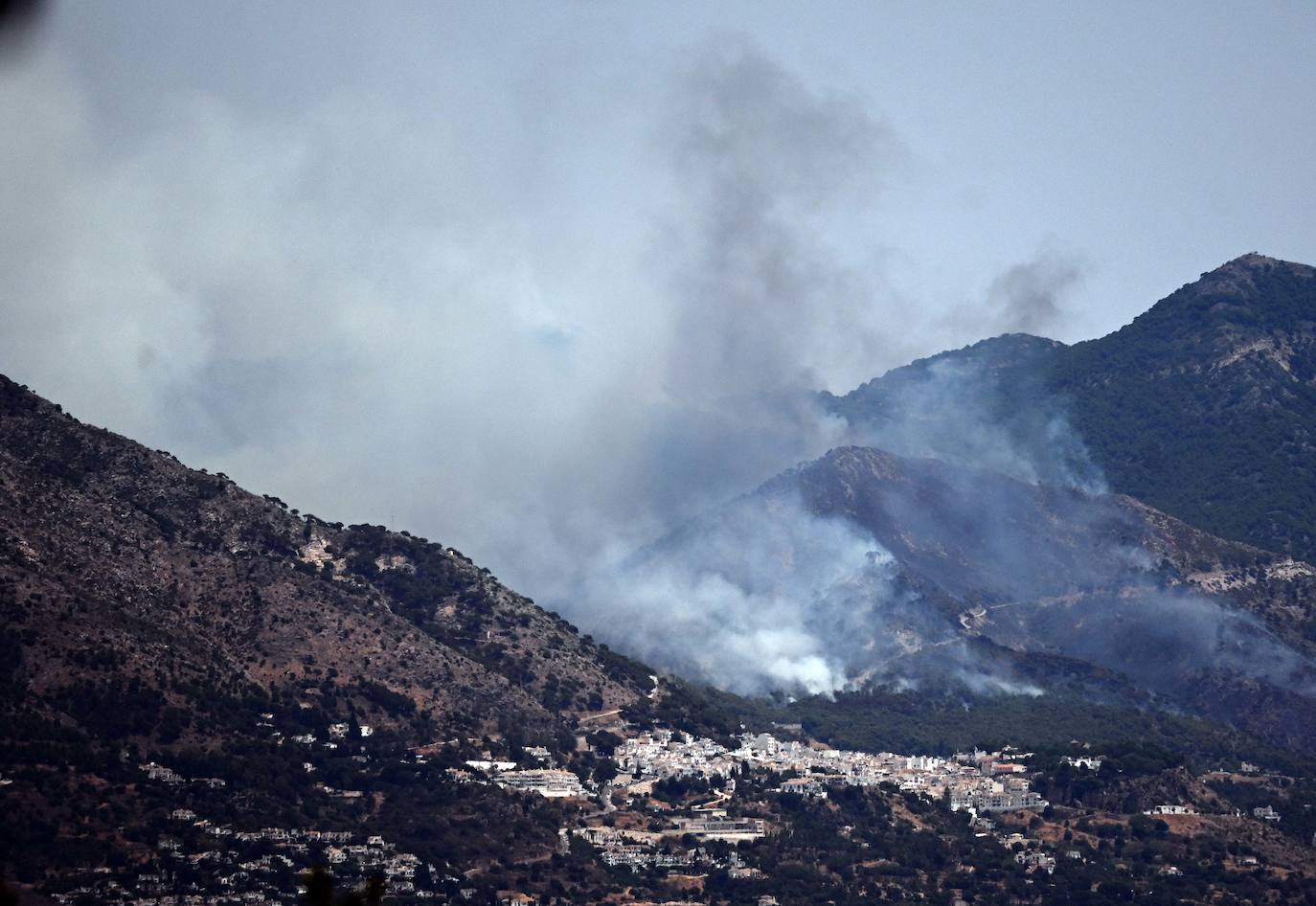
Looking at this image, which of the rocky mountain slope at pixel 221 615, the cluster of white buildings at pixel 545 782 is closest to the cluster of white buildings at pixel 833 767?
the rocky mountain slope at pixel 221 615

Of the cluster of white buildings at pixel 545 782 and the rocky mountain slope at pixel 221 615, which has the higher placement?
the rocky mountain slope at pixel 221 615

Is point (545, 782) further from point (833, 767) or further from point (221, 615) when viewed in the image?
point (833, 767)

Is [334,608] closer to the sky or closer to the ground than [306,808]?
closer to the sky

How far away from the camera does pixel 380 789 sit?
131 meters

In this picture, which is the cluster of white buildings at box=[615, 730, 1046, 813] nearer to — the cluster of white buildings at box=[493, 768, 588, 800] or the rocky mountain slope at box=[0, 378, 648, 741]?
the rocky mountain slope at box=[0, 378, 648, 741]

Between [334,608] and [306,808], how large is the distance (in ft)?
85.2

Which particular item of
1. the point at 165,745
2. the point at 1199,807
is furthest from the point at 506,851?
the point at 1199,807

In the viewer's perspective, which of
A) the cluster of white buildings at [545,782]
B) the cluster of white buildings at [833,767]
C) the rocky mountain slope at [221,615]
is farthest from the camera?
the cluster of white buildings at [833,767]

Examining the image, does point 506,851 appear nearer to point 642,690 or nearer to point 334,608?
point 334,608

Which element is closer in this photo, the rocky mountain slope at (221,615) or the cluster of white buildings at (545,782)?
the rocky mountain slope at (221,615)

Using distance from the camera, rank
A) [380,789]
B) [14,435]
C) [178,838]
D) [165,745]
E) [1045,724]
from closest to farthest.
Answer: [178,838] → [165,745] → [380,789] → [14,435] → [1045,724]

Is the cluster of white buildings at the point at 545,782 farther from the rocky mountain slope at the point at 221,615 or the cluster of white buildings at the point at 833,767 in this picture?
the cluster of white buildings at the point at 833,767

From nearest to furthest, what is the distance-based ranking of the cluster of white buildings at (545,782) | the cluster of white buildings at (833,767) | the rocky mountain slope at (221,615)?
the rocky mountain slope at (221,615)
the cluster of white buildings at (545,782)
the cluster of white buildings at (833,767)

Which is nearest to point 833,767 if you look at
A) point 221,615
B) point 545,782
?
point 545,782
